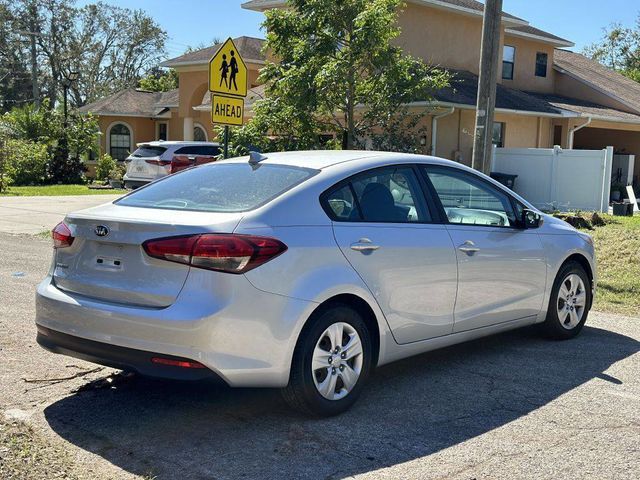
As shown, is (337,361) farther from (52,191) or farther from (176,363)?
(52,191)

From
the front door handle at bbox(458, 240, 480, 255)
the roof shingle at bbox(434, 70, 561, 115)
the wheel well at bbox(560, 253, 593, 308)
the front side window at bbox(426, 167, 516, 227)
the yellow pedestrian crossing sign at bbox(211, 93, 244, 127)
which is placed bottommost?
the wheel well at bbox(560, 253, 593, 308)

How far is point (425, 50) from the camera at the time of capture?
73.4ft

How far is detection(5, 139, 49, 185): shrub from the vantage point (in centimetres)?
2809

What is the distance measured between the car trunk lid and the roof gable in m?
25.4

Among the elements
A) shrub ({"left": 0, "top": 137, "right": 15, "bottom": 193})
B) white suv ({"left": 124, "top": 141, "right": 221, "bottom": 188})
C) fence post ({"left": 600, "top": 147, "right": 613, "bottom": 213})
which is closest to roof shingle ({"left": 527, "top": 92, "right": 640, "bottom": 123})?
fence post ({"left": 600, "top": 147, "right": 613, "bottom": 213})

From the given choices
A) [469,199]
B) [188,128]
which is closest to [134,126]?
[188,128]

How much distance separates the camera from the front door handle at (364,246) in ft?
16.0

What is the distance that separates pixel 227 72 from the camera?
32.0 feet

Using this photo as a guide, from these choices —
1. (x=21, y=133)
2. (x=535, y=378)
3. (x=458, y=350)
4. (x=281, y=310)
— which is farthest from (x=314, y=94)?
(x=21, y=133)

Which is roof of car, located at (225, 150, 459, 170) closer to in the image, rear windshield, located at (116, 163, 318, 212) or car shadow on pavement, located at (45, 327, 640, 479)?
rear windshield, located at (116, 163, 318, 212)

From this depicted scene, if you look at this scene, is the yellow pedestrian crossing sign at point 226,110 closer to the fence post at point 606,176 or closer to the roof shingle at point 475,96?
the roof shingle at point 475,96

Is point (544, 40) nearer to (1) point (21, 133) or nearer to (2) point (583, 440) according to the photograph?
(1) point (21, 133)

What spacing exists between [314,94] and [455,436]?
397 inches

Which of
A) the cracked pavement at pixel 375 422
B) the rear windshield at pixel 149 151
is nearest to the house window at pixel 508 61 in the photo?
the rear windshield at pixel 149 151
